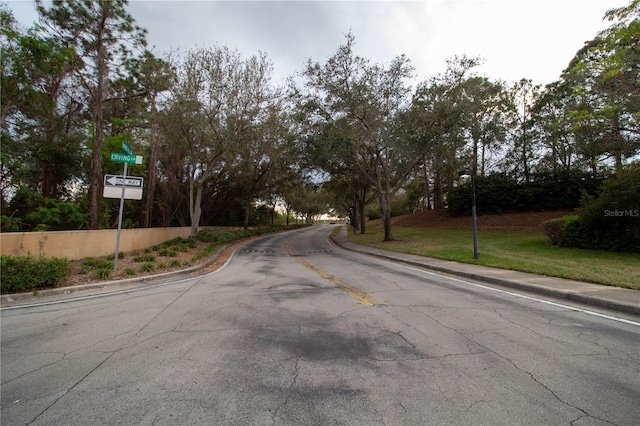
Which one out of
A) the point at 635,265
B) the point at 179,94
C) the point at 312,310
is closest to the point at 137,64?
the point at 179,94

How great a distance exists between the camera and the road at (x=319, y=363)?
7.88 ft

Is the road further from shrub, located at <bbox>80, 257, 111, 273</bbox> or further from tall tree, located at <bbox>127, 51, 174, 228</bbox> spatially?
tall tree, located at <bbox>127, 51, 174, 228</bbox>

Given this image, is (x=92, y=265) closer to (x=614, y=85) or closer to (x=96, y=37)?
(x=96, y=37)

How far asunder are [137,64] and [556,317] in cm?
2049

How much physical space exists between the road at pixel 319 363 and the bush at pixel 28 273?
4.05ft

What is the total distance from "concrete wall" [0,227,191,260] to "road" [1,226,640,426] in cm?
488

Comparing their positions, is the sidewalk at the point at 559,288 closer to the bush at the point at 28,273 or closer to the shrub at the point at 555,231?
the shrub at the point at 555,231

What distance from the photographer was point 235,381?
9.38 ft

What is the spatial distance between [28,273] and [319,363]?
7377 millimetres

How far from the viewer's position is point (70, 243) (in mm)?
10594

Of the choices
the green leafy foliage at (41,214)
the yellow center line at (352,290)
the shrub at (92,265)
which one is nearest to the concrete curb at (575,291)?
the yellow center line at (352,290)

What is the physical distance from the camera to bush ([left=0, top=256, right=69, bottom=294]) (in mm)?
6312

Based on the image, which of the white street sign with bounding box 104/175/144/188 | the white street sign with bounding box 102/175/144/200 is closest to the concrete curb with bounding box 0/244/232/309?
the white street sign with bounding box 102/175/144/200

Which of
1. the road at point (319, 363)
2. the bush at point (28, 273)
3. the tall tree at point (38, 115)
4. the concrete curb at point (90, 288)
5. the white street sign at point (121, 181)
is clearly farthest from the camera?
the tall tree at point (38, 115)
